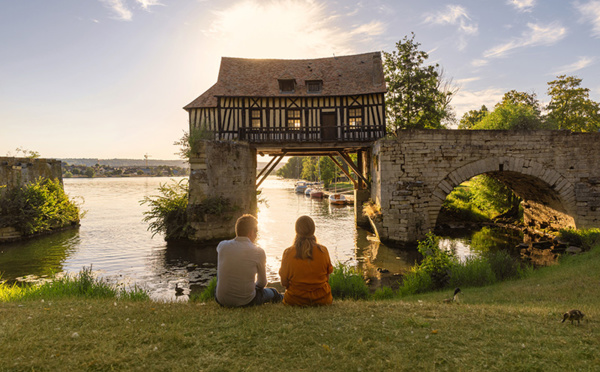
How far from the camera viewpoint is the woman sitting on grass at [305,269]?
4.21 m

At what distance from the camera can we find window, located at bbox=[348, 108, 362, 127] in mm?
17469

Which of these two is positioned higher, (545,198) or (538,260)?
(545,198)

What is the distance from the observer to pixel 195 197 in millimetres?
14312

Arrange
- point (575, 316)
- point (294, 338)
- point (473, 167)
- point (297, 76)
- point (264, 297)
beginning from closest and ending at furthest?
point (294, 338) < point (575, 316) < point (264, 297) < point (473, 167) < point (297, 76)

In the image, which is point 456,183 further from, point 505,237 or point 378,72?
point 378,72

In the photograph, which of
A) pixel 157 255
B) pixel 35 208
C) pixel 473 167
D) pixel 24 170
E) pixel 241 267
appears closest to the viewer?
pixel 241 267

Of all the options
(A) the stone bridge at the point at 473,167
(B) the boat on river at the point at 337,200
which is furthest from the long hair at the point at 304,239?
(B) the boat on river at the point at 337,200

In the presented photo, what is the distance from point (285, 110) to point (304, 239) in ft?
47.1

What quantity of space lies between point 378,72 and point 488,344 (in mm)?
16648

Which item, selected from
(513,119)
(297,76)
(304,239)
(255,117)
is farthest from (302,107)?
(304,239)

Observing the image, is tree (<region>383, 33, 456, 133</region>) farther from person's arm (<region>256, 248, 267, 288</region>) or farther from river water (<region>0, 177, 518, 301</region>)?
person's arm (<region>256, 248, 267, 288</region>)

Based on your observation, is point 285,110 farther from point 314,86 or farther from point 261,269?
point 261,269

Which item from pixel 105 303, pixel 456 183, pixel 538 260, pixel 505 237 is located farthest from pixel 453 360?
pixel 505 237

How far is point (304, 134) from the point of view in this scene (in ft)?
57.4
